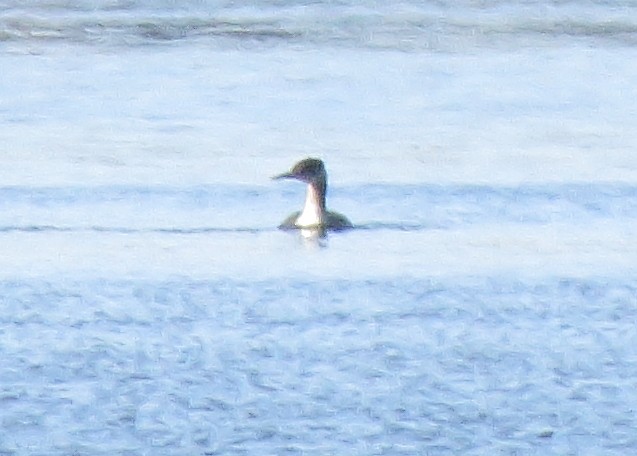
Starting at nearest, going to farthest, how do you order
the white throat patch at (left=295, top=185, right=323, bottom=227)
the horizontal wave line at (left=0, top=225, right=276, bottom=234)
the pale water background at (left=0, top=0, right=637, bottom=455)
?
the pale water background at (left=0, top=0, right=637, bottom=455), the horizontal wave line at (left=0, top=225, right=276, bottom=234), the white throat patch at (left=295, top=185, right=323, bottom=227)

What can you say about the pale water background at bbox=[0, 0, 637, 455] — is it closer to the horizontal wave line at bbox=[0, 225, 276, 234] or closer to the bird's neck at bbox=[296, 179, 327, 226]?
the horizontal wave line at bbox=[0, 225, 276, 234]

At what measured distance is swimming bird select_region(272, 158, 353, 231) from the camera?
1475 centimetres

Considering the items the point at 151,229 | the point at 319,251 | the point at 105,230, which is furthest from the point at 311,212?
the point at 105,230

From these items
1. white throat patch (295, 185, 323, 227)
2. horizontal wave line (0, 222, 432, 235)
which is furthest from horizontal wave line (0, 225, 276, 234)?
white throat patch (295, 185, 323, 227)

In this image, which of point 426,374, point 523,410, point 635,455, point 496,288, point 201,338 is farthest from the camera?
point 496,288

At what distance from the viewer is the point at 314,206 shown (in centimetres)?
1502

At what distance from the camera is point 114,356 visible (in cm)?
1030

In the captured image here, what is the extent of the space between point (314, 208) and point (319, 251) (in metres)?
1.09

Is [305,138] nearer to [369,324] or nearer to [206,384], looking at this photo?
[369,324]

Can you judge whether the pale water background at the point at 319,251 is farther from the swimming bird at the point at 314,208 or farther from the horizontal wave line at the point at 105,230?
the swimming bird at the point at 314,208

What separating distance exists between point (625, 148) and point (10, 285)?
25.7 feet

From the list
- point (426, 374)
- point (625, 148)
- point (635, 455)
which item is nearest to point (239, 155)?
point (625, 148)

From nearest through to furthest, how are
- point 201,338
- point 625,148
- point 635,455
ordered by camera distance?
point 635,455, point 201,338, point 625,148

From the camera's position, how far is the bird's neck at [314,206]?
14.7 metres
